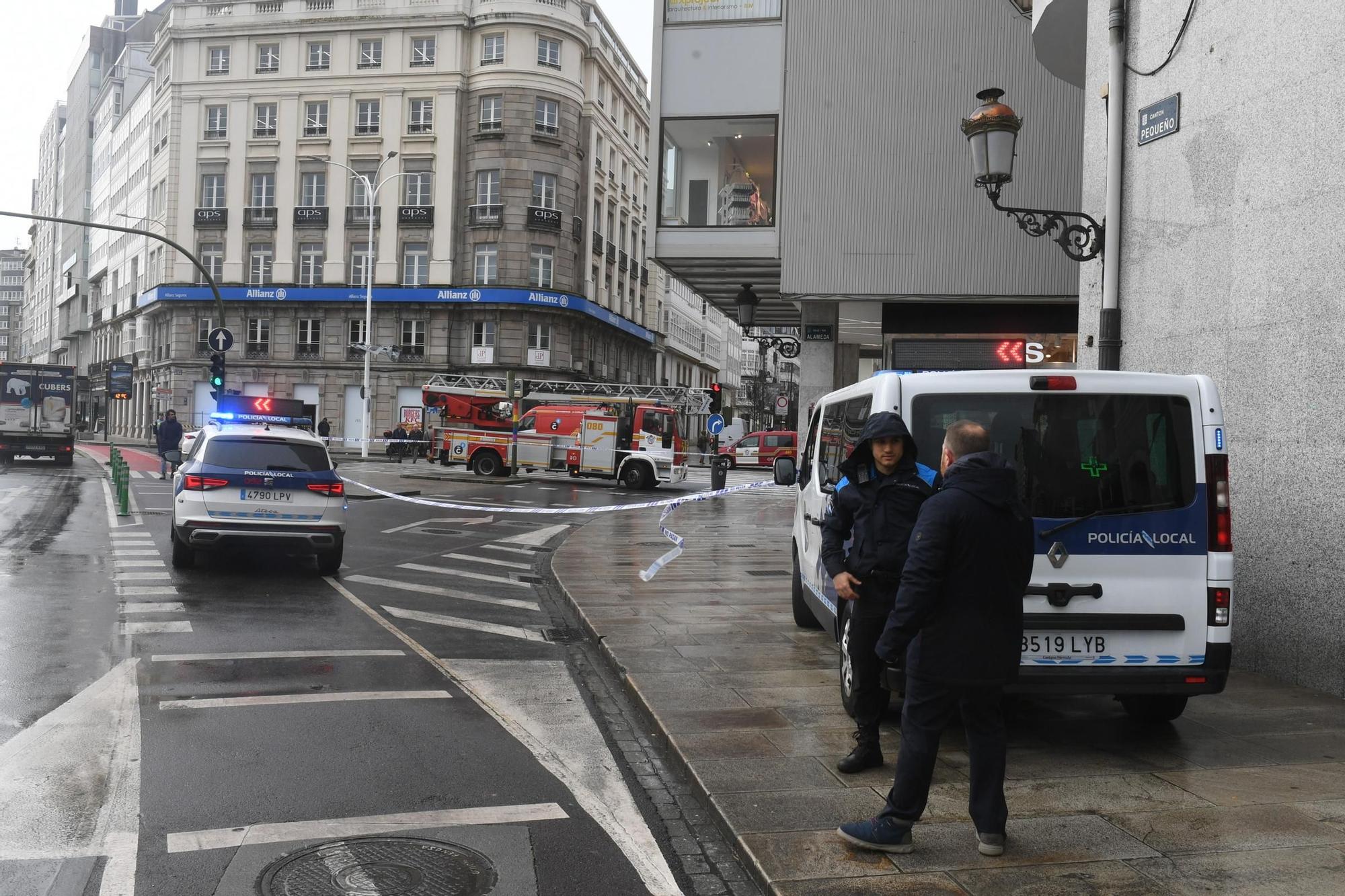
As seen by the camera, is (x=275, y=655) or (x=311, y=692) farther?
(x=275, y=655)

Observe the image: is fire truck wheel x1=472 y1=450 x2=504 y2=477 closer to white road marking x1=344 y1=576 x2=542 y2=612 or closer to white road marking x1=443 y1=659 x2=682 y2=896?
white road marking x1=344 y1=576 x2=542 y2=612

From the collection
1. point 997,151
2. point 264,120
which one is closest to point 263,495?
point 997,151

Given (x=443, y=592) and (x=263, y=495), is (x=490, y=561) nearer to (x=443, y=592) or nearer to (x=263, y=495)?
(x=443, y=592)

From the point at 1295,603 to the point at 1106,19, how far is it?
5.32 meters

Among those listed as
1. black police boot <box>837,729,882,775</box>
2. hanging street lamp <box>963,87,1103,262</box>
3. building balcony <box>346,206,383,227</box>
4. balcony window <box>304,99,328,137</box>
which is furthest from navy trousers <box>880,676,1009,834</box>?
balcony window <box>304,99,328,137</box>

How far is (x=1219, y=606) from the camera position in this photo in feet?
18.7

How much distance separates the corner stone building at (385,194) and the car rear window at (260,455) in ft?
137

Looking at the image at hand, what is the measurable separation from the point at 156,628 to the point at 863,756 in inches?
251

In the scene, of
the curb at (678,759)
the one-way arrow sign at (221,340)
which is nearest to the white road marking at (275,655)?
the curb at (678,759)

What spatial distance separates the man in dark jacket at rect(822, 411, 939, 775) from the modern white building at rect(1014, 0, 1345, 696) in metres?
3.26

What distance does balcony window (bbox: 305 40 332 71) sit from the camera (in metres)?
58.0

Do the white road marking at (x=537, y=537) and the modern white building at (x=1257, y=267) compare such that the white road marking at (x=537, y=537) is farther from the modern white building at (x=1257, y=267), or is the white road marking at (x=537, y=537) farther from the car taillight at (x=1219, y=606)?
the car taillight at (x=1219, y=606)

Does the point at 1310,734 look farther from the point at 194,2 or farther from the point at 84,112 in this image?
the point at 84,112

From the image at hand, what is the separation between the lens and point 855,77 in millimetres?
16281
